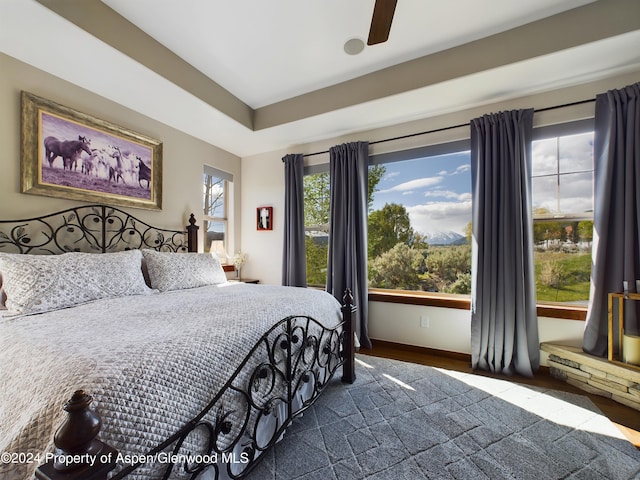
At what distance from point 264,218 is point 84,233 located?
200 cm

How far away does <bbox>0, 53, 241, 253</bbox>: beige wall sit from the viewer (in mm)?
1969

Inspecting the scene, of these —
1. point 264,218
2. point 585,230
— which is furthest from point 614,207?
point 264,218

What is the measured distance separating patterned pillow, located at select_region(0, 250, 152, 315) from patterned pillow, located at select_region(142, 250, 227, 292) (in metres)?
0.23

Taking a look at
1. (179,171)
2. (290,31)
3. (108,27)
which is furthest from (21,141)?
(290,31)

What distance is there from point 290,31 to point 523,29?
1792 mm

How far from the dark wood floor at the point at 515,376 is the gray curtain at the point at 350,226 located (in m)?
0.28

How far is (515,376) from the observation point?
2.39 m

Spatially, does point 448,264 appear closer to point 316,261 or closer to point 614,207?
point 614,207

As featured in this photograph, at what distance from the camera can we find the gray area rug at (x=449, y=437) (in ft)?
4.48

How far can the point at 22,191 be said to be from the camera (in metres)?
2.02

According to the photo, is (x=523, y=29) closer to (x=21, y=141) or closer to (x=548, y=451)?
(x=548, y=451)

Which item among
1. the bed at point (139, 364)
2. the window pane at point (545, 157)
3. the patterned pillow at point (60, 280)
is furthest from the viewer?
the window pane at point (545, 157)

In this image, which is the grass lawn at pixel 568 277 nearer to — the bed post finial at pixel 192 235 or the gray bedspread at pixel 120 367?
the gray bedspread at pixel 120 367

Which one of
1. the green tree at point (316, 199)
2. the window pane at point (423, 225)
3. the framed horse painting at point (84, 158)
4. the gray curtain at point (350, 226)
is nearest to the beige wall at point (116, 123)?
the framed horse painting at point (84, 158)
